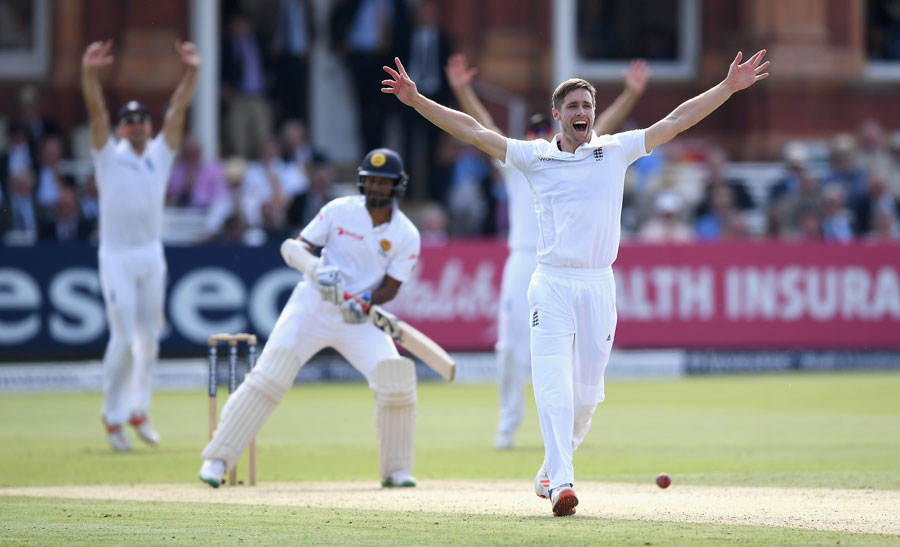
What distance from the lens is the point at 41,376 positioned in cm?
1503

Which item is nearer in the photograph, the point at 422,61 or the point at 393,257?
the point at 393,257

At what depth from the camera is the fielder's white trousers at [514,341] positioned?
10.5 metres

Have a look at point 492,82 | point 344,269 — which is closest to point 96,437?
point 344,269

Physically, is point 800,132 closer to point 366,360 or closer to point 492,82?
point 492,82

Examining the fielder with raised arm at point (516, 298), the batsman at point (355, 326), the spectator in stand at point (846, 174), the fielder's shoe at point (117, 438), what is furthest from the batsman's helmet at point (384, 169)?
the spectator in stand at point (846, 174)

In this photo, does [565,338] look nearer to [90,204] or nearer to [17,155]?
[90,204]

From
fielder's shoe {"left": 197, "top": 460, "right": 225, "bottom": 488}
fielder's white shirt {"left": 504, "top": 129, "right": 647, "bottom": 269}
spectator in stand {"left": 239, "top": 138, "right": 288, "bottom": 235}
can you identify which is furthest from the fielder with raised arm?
spectator in stand {"left": 239, "top": 138, "right": 288, "bottom": 235}

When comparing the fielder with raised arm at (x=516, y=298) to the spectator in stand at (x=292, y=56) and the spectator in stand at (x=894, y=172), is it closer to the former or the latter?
the spectator in stand at (x=292, y=56)

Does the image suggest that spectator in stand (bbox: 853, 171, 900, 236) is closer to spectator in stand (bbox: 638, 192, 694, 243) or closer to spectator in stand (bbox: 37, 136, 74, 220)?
spectator in stand (bbox: 638, 192, 694, 243)

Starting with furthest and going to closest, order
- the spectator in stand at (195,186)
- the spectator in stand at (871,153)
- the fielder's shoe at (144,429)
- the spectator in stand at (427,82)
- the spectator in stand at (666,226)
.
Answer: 1. the spectator in stand at (871,153)
2. the spectator in stand at (427,82)
3. the spectator in stand at (666,226)
4. the spectator in stand at (195,186)
5. the fielder's shoe at (144,429)

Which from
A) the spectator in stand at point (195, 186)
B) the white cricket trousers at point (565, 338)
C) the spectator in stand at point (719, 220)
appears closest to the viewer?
the white cricket trousers at point (565, 338)

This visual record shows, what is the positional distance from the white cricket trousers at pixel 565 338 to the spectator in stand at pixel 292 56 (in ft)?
38.1

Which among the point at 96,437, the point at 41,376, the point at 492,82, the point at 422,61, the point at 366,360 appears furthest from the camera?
the point at 492,82

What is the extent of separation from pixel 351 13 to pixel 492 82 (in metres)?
1.98
